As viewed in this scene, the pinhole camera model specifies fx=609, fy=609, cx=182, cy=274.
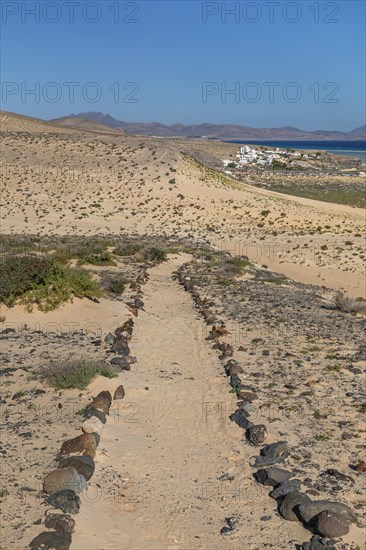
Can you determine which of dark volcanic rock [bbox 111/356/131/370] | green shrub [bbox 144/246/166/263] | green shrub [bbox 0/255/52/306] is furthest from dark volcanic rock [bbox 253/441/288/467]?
green shrub [bbox 144/246/166/263]

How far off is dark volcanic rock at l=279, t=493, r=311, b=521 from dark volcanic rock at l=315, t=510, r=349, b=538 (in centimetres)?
36

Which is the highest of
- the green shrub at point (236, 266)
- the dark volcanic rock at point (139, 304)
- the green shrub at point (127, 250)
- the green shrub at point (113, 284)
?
the green shrub at point (127, 250)

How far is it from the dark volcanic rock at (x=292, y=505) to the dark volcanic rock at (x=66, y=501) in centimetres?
216

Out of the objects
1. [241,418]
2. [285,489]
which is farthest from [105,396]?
[285,489]

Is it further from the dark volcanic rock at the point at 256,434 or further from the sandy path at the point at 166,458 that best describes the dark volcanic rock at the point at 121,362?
the dark volcanic rock at the point at 256,434

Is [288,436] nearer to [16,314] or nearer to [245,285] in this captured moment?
[16,314]

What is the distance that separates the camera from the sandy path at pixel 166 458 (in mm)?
6098

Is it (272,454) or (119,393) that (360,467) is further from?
(119,393)

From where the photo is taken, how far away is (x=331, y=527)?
19.8 ft

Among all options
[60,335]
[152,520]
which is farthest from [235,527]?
[60,335]

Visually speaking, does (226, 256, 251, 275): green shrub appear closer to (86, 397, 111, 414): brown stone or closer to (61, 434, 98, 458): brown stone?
(86, 397, 111, 414): brown stone

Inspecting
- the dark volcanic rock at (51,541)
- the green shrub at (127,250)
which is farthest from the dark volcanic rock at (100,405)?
the green shrub at (127,250)

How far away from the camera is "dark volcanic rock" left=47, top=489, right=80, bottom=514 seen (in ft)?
20.0

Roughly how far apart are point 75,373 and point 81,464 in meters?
2.87
